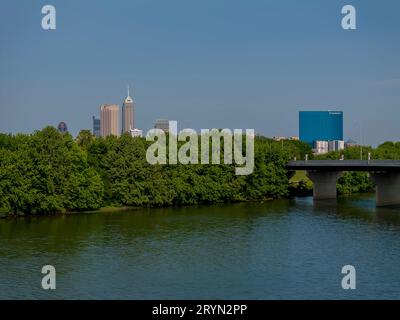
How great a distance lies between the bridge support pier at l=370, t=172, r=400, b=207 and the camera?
2908 inches

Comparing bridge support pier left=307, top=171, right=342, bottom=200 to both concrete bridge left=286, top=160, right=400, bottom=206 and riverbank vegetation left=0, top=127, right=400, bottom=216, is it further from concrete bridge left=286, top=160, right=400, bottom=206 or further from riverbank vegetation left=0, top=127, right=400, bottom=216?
riverbank vegetation left=0, top=127, right=400, bottom=216

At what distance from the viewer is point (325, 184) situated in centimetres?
8719

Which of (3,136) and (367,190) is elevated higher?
(3,136)

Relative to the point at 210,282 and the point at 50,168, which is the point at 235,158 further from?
the point at 210,282

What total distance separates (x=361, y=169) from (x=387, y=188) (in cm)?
395

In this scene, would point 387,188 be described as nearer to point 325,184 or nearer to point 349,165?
point 349,165

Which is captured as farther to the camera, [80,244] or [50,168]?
[50,168]

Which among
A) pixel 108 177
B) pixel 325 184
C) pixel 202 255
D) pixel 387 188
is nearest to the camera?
pixel 202 255

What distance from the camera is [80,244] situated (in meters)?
45.6

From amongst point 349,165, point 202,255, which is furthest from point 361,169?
point 202,255

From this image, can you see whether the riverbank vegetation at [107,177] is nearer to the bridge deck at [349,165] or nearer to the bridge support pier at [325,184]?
the bridge deck at [349,165]
